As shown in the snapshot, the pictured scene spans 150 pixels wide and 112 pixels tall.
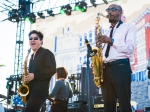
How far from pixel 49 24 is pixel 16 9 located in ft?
7.49

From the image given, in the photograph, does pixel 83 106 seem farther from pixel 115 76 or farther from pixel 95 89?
pixel 115 76

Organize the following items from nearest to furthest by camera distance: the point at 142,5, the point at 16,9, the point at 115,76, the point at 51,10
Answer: the point at 115,76 → the point at 142,5 → the point at 51,10 → the point at 16,9

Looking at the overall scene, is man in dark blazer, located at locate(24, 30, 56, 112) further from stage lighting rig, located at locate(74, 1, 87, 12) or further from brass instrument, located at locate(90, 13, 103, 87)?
stage lighting rig, located at locate(74, 1, 87, 12)

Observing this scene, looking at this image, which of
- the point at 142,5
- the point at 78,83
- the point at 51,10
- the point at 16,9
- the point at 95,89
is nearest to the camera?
the point at 95,89

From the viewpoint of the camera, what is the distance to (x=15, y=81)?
1414cm

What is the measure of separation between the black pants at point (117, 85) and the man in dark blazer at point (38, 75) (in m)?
0.85

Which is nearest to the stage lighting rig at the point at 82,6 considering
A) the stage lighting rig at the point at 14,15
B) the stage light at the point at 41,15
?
the stage light at the point at 41,15

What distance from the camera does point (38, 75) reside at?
3.91 meters

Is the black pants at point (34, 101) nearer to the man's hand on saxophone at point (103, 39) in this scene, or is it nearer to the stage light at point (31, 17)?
the man's hand on saxophone at point (103, 39)

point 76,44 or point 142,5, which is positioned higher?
point 142,5

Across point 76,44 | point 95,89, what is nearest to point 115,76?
point 95,89

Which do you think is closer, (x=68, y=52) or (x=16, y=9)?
(x=68, y=52)

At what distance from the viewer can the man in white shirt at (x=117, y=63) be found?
11.4 ft

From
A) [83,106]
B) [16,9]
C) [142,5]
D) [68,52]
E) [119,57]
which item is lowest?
[83,106]
